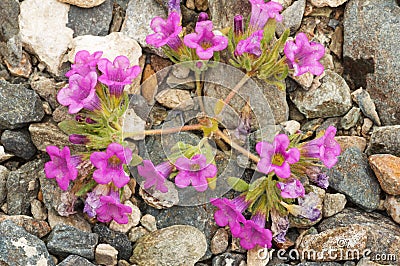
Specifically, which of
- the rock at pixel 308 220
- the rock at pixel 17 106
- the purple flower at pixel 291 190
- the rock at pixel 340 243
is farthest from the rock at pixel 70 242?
the rock at pixel 340 243

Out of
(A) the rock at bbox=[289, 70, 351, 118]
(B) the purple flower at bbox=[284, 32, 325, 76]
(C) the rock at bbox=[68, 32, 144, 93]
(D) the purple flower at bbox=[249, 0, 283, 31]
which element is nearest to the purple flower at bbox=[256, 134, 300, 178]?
(B) the purple flower at bbox=[284, 32, 325, 76]

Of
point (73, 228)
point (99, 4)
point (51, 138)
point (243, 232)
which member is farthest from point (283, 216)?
point (99, 4)

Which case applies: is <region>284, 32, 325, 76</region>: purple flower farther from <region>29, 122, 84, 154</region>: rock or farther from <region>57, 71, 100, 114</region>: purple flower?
<region>29, 122, 84, 154</region>: rock

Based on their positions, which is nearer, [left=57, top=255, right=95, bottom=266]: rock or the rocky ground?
[left=57, top=255, right=95, bottom=266]: rock

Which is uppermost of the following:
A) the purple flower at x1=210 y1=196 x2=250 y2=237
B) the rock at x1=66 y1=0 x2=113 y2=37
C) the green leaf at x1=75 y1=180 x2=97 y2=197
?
the rock at x1=66 y1=0 x2=113 y2=37

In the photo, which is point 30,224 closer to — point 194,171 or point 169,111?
point 194,171

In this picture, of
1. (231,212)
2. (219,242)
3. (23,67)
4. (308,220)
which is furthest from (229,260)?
(23,67)
